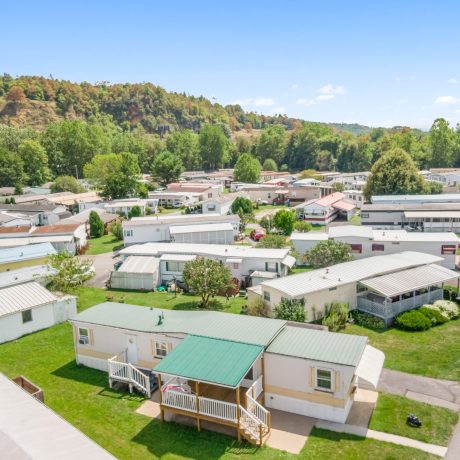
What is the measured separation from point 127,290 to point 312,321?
15687 millimetres

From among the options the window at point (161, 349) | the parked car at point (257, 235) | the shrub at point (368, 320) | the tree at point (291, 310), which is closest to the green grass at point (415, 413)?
the tree at point (291, 310)

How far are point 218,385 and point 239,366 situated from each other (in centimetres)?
99

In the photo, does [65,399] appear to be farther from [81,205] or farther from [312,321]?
[81,205]

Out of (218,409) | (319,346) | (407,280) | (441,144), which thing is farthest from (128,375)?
(441,144)

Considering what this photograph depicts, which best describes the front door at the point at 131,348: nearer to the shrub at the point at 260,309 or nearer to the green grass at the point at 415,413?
the shrub at the point at 260,309

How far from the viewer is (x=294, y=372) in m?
16.6

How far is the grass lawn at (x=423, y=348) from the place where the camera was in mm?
20281

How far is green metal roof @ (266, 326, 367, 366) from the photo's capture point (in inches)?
636

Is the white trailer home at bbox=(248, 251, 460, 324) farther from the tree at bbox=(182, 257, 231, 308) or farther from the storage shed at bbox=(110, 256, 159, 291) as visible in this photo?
the storage shed at bbox=(110, 256, 159, 291)

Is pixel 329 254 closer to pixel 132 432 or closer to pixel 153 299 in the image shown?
pixel 153 299

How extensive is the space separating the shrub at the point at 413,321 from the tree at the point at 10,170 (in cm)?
7987

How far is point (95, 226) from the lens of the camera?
53.2 meters

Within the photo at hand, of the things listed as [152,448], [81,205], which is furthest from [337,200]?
[152,448]

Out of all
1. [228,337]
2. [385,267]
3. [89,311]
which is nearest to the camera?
[228,337]
